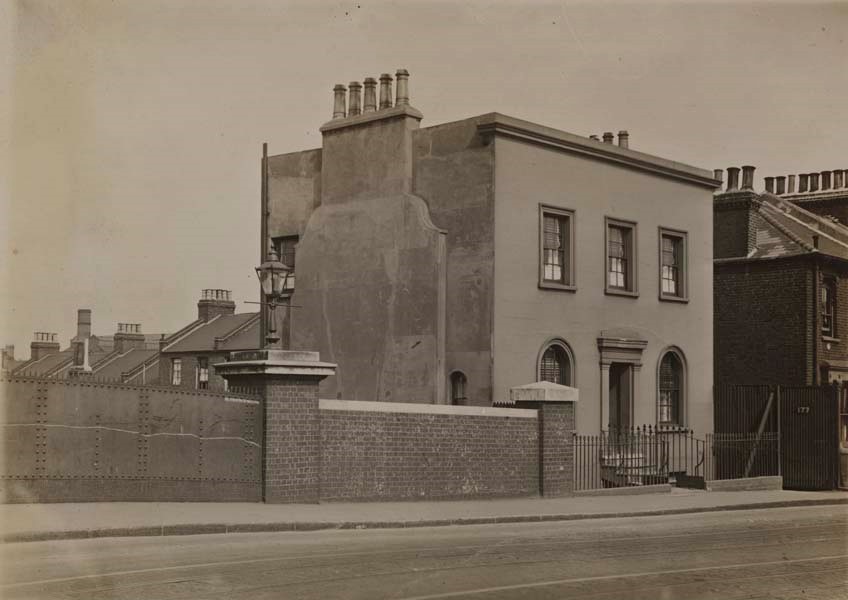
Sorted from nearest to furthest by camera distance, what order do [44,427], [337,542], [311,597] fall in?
[311,597] → [337,542] → [44,427]

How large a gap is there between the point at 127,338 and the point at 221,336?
13.0 meters

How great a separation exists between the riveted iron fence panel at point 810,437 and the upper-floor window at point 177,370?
116ft

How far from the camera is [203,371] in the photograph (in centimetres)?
5366

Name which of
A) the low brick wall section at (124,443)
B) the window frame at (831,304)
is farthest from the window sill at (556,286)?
the window frame at (831,304)

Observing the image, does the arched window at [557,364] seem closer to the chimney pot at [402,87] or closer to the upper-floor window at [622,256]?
the upper-floor window at [622,256]

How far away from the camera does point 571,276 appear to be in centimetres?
2452

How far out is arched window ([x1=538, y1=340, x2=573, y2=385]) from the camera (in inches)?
948

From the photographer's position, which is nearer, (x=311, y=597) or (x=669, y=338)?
(x=311, y=597)

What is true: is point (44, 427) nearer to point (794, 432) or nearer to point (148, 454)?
point (148, 454)

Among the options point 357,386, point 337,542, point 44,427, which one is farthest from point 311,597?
point 357,386

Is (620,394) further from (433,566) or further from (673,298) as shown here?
(433,566)

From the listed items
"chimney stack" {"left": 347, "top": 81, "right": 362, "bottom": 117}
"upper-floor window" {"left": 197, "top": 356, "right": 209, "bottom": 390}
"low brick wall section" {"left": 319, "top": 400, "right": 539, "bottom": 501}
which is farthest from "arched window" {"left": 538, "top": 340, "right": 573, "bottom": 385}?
"upper-floor window" {"left": 197, "top": 356, "right": 209, "bottom": 390}

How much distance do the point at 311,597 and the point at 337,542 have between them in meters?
3.97

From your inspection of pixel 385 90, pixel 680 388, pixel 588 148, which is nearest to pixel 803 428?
pixel 680 388
